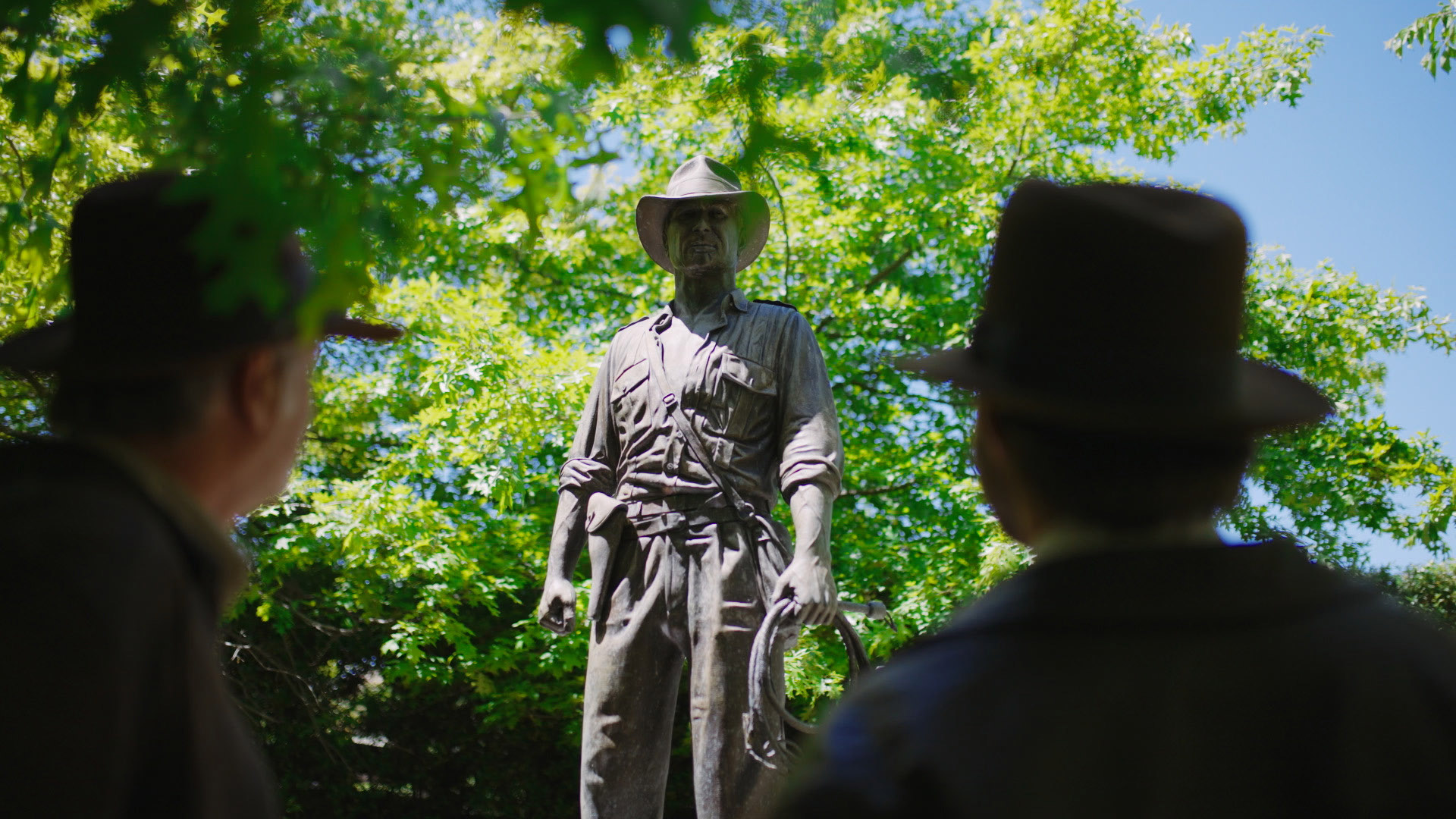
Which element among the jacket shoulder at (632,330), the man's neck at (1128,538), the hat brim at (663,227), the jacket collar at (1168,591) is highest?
the hat brim at (663,227)

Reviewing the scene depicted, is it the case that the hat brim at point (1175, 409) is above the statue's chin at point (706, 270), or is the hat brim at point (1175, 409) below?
below

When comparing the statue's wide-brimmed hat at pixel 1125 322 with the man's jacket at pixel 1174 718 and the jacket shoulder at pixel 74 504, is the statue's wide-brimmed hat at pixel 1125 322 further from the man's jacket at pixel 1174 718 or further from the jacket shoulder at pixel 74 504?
the jacket shoulder at pixel 74 504

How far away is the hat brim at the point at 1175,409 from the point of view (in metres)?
1.35

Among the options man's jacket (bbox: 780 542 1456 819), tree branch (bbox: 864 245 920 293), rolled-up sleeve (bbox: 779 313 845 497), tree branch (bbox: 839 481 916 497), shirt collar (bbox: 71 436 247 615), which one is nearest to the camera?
man's jacket (bbox: 780 542 1456 819)

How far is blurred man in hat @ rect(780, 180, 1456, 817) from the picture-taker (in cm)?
119

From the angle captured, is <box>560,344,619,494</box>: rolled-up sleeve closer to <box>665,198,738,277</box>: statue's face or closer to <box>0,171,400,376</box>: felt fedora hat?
<box>665,198,738,277</box>: statue's face

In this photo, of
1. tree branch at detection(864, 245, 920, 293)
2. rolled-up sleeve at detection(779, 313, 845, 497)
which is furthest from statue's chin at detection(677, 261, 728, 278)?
tree branch at detection(864, 245, 920, 293)

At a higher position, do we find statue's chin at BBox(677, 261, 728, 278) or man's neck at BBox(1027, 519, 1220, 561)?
statue's chin at BBox(677, 261, 728, 278)

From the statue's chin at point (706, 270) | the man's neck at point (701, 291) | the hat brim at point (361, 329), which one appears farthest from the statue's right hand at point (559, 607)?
the hat brim at point (361, 329)

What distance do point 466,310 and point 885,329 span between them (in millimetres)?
3673

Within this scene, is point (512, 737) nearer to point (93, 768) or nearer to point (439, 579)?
point (439, 579)

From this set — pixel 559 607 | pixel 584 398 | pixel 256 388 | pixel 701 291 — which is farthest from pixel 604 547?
pixel 584 398

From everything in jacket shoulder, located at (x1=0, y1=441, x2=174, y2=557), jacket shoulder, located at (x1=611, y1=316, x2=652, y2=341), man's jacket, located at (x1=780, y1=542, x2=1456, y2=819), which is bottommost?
man's jacket, located at (x1=780, y1=542, x2=1456, y2=819)

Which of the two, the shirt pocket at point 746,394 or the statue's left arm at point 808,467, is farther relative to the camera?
the shirt pocket at point 746,394
